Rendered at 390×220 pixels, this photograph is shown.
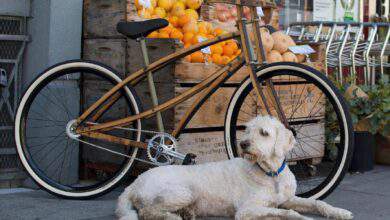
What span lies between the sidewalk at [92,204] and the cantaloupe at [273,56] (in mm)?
1139

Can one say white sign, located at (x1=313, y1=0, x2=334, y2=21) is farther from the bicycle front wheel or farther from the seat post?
the seat post

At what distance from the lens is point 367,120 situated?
623 centimetres

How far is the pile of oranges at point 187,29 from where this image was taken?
17.5ft

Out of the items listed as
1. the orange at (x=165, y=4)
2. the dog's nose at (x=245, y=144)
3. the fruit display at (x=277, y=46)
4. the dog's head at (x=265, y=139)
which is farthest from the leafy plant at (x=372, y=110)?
the dog's nose at (x=245, y=144)

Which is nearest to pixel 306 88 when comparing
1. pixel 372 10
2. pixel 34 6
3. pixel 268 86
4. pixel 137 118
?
pixel 268 86

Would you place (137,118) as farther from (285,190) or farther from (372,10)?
(372,10)

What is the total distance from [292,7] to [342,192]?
4.22m

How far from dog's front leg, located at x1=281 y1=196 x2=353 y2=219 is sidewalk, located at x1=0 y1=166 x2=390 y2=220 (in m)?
0.26

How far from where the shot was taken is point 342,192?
17.1 feet

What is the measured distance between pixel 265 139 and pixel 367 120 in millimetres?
2698

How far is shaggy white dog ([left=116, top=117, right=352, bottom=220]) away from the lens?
3.82 metres

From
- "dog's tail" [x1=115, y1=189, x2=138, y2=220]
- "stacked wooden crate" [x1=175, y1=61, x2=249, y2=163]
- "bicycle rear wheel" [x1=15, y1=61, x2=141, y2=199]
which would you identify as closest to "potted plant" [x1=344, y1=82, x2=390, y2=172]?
"stacked wooden crate" [x1=175, y1=61, x2=249, y2=163]

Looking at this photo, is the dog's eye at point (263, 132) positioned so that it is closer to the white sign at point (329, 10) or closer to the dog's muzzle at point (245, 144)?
the dog's muzzle at point (245, 144)

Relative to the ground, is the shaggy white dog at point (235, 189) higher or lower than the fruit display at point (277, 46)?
lower
